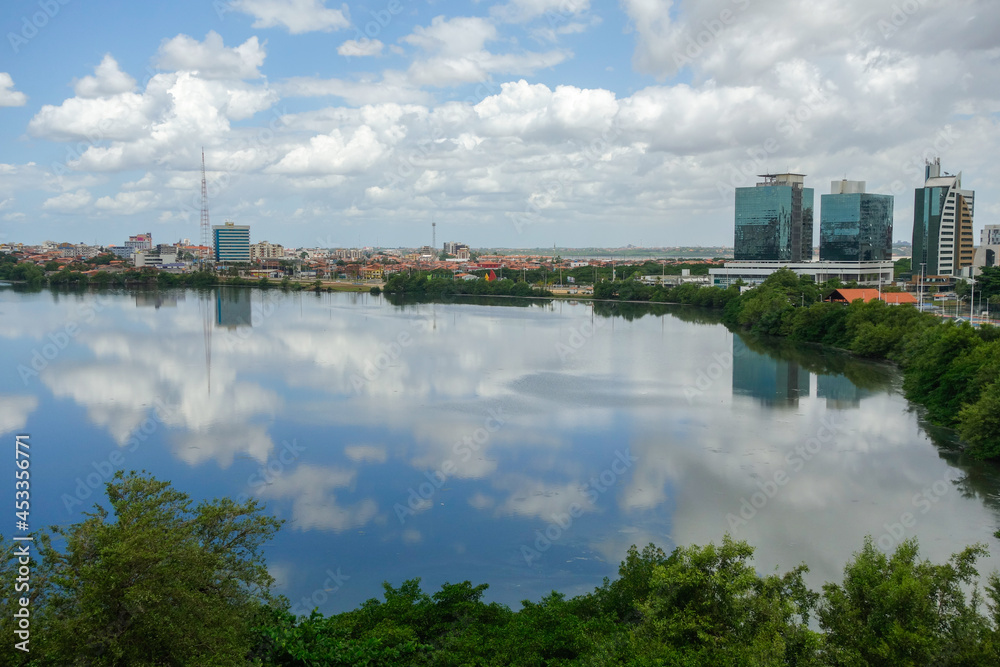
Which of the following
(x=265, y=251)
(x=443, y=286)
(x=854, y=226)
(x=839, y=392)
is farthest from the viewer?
(x=265, y=251)

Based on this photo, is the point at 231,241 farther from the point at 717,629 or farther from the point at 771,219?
the point at 717,629

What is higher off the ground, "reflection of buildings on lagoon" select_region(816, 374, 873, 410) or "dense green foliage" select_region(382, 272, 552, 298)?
"dense green foliage" select_region(382, 272, 552, 298)

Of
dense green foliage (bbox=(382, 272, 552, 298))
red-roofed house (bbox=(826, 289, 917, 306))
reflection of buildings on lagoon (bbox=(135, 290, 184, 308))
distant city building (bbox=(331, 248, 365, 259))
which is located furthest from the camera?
distant city building (bbox=(331, 248, 365, 259))

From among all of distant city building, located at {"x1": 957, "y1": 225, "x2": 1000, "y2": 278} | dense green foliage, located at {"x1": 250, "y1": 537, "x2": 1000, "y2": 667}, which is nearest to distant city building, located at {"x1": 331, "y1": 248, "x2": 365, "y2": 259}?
distant city building, located at {"x1": 957, "y1": 225, "x2": 1000, "y2": 278}

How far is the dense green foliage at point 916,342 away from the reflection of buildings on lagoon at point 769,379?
1155 millimetres

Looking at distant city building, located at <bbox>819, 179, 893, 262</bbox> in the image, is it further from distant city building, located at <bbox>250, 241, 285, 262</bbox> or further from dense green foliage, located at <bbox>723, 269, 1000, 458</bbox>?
distant city building, located at <bbox>250, 241, 285, 262</bbox>

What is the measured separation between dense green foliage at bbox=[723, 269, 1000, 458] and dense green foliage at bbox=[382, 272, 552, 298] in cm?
942

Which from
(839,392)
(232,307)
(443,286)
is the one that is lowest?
(839,392)

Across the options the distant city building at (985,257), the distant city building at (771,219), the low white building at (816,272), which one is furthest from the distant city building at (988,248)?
the distant city building at (771,219)

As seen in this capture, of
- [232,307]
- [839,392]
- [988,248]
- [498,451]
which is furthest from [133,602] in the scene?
[988,248]

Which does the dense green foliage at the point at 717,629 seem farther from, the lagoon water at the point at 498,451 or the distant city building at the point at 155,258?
the distant city building at the point at 155,258

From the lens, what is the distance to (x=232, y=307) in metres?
19.5

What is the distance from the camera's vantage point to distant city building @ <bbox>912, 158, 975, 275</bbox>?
76.6 ft

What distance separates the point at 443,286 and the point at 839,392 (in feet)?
60.9
